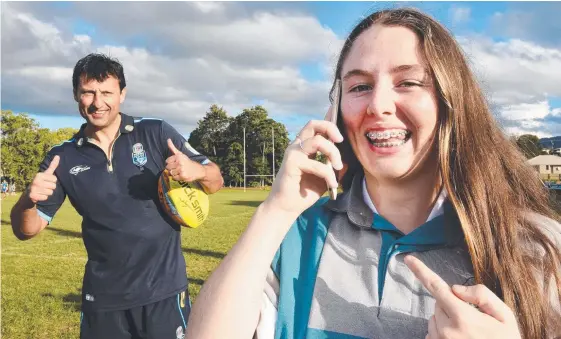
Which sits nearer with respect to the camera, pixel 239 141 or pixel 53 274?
pixel 53 274

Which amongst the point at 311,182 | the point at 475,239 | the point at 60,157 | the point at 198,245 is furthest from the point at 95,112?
the point at 198,245

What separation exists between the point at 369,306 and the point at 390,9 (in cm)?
91

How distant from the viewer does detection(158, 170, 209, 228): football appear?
13.4ft

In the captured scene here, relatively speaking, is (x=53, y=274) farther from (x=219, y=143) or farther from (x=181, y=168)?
(x=219, y=143)

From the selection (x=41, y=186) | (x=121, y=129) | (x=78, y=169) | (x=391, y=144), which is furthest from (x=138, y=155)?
(x=391, y=144)

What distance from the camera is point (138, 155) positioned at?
410 centimetres

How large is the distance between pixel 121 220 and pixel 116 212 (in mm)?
69

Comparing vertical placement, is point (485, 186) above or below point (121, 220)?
above

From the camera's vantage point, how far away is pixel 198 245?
40.5 feet

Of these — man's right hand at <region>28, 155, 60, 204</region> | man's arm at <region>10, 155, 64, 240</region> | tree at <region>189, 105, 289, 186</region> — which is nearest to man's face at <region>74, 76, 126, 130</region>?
man's arm at <region>10, 155, 64, 240</region>

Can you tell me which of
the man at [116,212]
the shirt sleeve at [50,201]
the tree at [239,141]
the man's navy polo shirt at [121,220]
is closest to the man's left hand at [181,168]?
the man at [116,212]

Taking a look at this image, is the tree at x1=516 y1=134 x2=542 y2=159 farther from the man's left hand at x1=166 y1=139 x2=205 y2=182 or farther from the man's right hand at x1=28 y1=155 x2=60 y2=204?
the man's right hand at x1=28 y1=155 x2=60 y2=204

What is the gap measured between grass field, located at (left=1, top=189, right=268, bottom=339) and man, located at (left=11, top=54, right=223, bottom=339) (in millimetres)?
2455

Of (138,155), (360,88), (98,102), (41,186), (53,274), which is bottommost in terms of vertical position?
(53,274)
